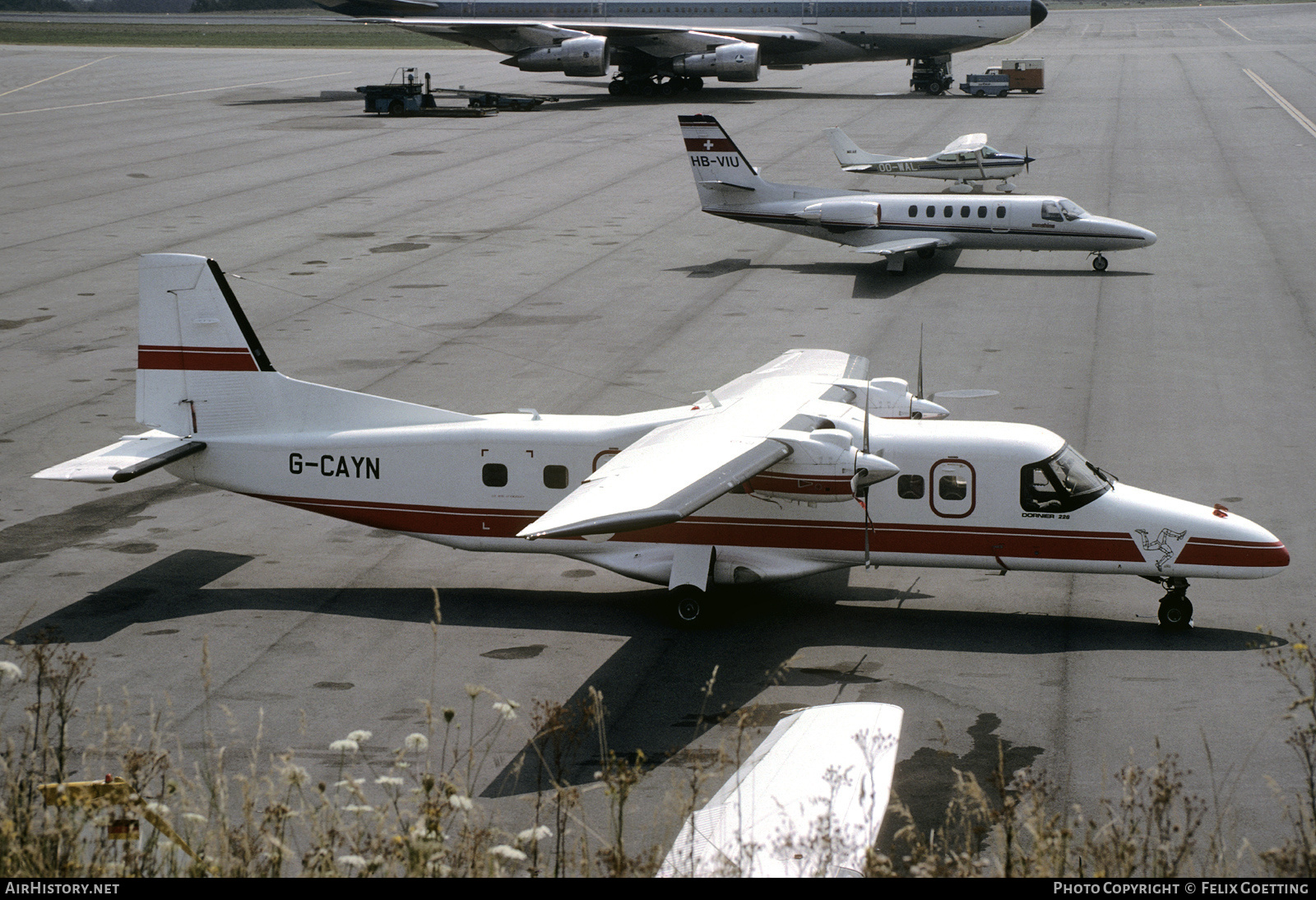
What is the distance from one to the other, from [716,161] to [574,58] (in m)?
36.3

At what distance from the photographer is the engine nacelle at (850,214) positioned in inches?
1419

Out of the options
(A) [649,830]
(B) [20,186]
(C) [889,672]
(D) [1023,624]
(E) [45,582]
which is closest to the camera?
(A) [649,830]

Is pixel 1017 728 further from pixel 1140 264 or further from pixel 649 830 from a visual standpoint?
pixel 1140 264

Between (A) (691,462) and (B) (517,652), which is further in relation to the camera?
(B) (517,652)

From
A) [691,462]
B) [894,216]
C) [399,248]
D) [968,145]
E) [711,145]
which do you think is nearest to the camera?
[691,462]

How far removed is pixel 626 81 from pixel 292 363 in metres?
52.9

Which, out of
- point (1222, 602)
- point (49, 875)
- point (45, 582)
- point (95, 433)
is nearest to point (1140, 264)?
point (1222, 602)

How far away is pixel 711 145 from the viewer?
119 feet

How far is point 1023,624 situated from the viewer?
16.1 metres

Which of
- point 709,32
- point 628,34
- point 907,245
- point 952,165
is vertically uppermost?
point 709,32

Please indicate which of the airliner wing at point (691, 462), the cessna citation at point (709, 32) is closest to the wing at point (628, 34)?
the cessna citation at point (709, 32)

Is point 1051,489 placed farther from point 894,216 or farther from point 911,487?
point 894,216

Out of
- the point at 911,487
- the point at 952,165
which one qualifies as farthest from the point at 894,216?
the point at 911,487

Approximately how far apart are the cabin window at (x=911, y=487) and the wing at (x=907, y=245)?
66.5 ft
